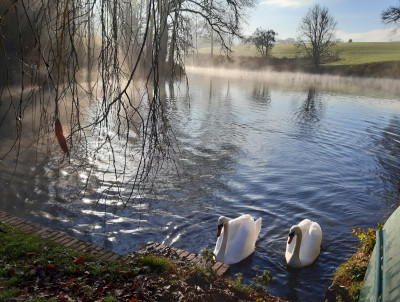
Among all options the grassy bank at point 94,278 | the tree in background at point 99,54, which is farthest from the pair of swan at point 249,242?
the tree in background at point 99,54

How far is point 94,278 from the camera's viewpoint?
4320mm

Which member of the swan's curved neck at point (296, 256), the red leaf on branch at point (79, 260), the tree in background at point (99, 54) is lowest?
the swan's curved neck at point (296, 256)

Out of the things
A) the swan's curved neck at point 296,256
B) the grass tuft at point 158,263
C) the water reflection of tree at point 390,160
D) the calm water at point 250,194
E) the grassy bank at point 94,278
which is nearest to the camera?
the grassy bank at point 94,278

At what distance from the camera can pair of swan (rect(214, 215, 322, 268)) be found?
622cm

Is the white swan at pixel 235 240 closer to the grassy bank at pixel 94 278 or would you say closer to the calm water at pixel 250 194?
the calm water at pixel 250 194

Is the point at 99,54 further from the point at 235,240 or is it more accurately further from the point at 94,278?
the point at 235,240

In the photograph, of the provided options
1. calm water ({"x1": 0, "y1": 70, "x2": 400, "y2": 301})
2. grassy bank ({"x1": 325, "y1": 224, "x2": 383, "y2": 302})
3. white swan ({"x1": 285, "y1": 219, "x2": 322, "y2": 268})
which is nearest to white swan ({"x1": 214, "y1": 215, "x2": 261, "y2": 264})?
calm water ({"x1": 0, "y1": 70, "x2": 400, "y2": 301})

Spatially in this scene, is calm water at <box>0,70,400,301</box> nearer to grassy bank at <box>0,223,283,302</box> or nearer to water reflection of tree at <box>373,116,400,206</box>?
water reflection of tree at <box>373,116,400,206</box>

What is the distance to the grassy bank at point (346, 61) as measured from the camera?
54031mm

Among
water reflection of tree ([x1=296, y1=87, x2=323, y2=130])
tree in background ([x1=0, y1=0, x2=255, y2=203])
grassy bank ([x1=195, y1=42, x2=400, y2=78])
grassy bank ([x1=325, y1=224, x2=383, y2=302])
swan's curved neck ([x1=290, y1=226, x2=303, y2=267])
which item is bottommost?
swan's curved neck ([x1=290, y1=226, x2=303, y2=267])

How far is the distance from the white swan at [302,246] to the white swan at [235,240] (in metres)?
0.67

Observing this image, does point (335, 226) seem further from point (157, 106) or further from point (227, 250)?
point (157, 106)

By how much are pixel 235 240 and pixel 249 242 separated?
0.28 metres

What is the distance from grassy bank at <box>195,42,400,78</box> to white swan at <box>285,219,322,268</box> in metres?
38.4
